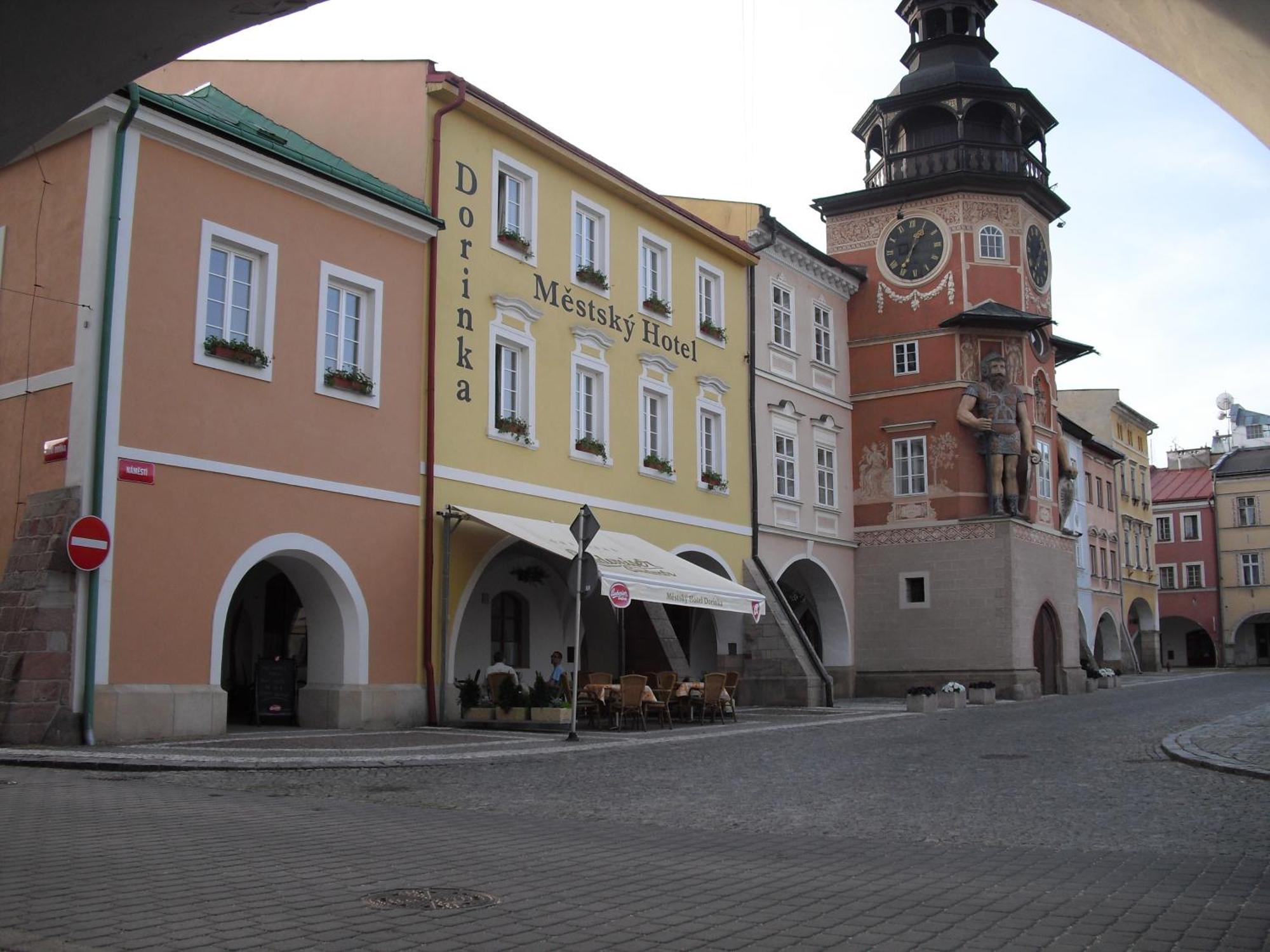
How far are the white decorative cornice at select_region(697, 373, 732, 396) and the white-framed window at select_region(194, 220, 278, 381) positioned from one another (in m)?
11.3

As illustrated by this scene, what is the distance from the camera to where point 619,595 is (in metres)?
17.0

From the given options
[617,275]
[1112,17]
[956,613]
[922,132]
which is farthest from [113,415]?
[922,132]

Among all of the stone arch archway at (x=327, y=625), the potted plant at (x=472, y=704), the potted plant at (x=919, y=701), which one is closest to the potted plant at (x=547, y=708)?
the potted plant at (x=472, y=704)

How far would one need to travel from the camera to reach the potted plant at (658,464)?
79.9 feet

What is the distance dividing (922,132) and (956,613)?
13216mm

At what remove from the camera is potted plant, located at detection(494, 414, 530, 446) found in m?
20.6

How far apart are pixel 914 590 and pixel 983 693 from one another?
4.28 metres

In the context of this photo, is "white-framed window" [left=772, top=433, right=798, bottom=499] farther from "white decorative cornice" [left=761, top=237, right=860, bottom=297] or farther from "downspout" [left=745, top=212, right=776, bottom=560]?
"white decorative cornice" [left=761, top=237, right=860, bottom=297]

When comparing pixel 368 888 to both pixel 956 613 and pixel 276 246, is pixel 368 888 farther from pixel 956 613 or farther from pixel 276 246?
pixel 956 613

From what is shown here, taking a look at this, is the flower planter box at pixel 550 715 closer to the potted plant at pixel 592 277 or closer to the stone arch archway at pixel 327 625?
the stone arch archway at pixel 327 625

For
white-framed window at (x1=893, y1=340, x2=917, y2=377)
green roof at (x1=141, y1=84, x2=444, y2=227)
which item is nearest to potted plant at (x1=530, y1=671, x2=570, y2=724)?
green roof at (x1=141, y1=84, x2=444, y2=227)

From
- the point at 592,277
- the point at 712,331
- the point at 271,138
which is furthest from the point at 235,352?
the point at 712,331

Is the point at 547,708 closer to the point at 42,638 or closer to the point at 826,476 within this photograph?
the point at 42,638

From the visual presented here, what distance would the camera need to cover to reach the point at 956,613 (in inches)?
1240
